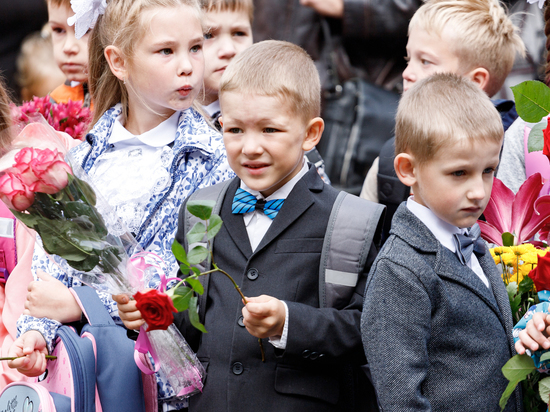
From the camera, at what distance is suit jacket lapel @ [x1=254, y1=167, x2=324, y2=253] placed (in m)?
1.97

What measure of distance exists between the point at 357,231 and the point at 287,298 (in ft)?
0.91

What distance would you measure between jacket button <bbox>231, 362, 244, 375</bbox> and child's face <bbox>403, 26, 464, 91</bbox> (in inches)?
53.9

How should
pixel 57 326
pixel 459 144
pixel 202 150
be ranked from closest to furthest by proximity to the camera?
1. pixel 459 144
2. pixel 57 326
3. pixel 202 150

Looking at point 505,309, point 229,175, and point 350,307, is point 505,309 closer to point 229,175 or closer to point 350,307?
point 350,307

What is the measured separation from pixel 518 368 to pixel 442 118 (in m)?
0.67

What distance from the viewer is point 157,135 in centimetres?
241

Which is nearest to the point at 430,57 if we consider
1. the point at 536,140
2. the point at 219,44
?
the point at 219,44

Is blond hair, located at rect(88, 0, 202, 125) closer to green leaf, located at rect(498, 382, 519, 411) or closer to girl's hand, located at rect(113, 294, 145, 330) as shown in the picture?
girl's hand, located at rect(113, 294, 145, 330)

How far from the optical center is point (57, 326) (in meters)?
2.11

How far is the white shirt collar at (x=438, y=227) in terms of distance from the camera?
1831 mm

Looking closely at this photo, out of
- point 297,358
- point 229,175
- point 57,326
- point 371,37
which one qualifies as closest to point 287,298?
point 297,358

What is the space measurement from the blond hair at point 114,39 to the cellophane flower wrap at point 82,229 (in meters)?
0.54

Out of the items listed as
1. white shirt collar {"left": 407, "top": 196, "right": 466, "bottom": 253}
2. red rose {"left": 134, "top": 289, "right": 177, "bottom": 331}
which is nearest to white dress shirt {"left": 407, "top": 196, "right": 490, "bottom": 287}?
white shirt collar {"left": 407, "top": 196, "right": 466, "bottom": 253}

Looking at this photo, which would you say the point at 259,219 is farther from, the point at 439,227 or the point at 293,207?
the point at 439,227
